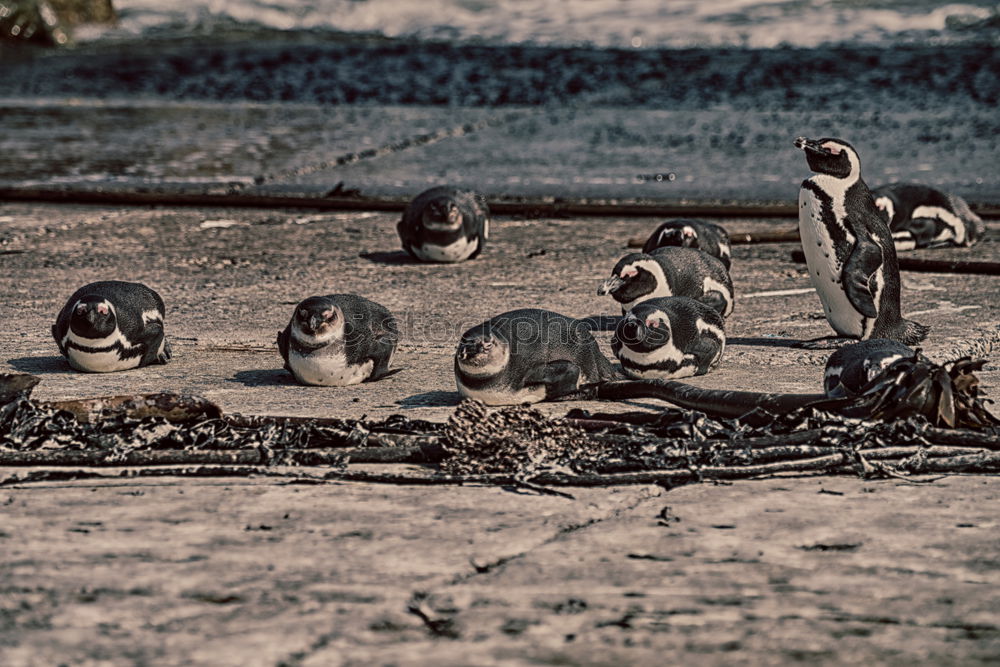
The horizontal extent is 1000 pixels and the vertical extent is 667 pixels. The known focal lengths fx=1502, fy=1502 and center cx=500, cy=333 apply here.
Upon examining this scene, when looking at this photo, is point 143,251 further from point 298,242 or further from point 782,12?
point 782,12

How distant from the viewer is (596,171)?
9.41 m

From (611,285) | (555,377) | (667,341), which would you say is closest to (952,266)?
Answer: (611,285)

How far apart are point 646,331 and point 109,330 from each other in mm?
1682

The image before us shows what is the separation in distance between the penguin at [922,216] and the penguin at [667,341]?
102 inches

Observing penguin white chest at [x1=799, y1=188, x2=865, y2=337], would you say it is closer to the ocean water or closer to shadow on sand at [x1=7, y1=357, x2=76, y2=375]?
shadow on sand at [x1=7, y1=357, x2=76, y2=375]

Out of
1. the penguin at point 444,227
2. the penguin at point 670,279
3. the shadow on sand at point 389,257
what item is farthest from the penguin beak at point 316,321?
the shadow on sand at point 389,257

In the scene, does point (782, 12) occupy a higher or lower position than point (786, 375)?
higher

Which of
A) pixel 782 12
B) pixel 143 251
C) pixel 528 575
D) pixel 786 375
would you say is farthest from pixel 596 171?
pixel 782 12

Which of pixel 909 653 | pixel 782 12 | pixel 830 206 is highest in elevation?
pixel 782 12

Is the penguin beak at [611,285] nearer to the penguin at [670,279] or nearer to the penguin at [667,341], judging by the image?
the penguin at [670,279]

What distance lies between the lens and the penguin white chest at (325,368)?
458cm

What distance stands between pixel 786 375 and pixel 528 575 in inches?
77.6

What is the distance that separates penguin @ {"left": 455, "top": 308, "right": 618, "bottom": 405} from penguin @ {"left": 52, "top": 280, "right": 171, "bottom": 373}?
109cm

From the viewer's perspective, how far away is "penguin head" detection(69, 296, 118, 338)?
470cm
